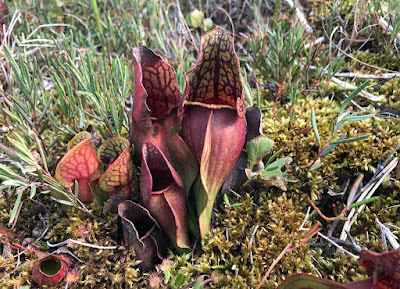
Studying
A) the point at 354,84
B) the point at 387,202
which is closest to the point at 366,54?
the point at 354,84

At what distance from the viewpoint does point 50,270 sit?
146 centimetres

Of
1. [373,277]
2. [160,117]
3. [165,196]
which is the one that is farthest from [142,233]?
[373,277]

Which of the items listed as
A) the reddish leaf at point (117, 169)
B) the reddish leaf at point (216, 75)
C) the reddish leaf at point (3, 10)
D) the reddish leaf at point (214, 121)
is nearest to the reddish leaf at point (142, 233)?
the reddish leaf at point (117, 169)

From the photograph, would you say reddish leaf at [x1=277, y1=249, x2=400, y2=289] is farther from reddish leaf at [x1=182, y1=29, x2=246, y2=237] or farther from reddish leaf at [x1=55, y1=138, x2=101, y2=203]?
reddish leaf at [x1=55, y1=138, x2=101, y2=203]

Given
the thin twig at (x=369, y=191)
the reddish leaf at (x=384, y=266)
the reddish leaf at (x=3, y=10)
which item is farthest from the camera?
the reddish leaf at (x=3, y=10)

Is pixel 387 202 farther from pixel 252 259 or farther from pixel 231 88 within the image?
pixel 231 88

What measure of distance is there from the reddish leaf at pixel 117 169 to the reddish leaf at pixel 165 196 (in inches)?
4.4

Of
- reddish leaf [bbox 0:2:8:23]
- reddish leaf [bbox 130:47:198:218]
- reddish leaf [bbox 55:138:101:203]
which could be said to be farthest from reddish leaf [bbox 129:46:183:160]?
reddish leaf [bbox 0:2:8:23]

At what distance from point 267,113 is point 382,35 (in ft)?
3.66

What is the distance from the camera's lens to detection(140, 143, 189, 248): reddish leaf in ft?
4.57

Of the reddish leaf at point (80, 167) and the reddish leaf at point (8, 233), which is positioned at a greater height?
the reddish leaf at point (80, 167)

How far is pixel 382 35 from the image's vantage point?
90.6 inches

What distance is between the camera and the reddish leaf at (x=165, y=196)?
1394 millimetres

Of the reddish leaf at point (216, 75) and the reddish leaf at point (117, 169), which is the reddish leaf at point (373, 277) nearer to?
the reddish leaf at point (216, 75)
